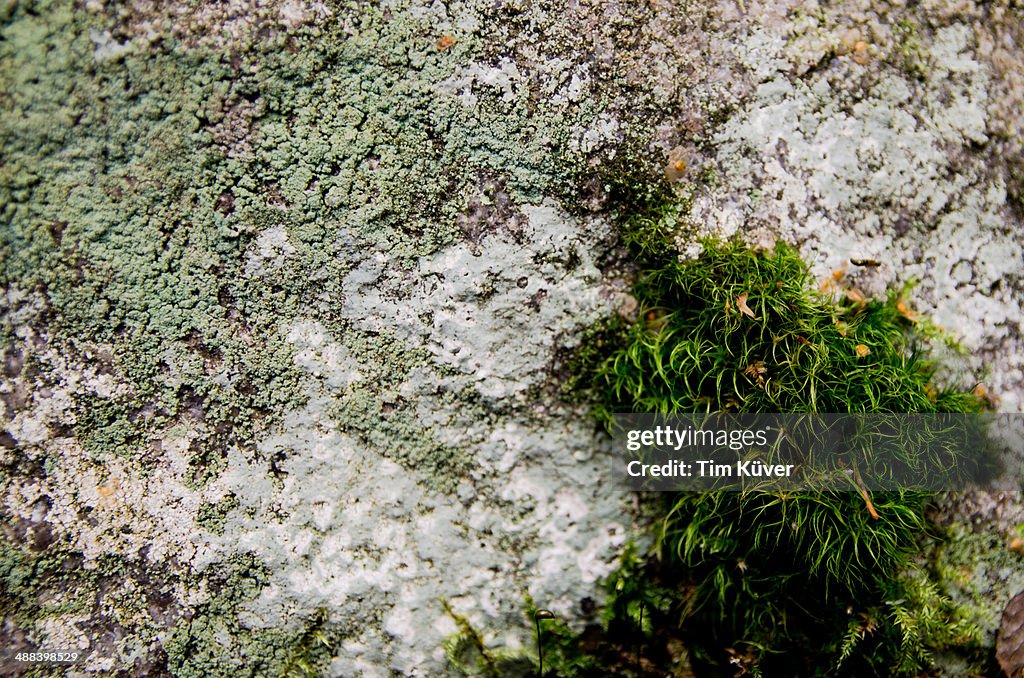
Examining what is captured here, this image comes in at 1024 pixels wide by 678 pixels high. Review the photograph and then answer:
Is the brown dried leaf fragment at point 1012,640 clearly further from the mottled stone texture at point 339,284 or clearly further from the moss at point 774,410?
the mottled stone texture at point 339,284

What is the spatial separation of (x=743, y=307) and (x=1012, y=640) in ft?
5.42

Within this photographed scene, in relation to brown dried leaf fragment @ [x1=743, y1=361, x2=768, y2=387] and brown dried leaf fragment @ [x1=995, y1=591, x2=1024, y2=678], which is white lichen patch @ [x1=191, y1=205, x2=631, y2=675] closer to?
brown dried leaf fragment @ [x1=743, y1=361, x2=768, y2=387]

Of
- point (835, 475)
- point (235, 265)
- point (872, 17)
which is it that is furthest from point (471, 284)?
point (872, 17)

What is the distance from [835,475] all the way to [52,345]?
8.58 ft

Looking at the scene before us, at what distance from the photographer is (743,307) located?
1953 mm

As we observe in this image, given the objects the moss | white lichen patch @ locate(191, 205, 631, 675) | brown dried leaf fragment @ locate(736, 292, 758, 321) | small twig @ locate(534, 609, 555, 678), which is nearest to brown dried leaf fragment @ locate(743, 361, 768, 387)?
the moss

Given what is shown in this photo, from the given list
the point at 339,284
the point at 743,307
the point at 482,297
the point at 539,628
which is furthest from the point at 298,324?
the point at 743,307

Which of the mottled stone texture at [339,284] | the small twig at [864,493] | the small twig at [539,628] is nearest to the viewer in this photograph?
the small twig at [864,493]

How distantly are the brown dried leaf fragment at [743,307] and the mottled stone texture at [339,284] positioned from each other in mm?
271

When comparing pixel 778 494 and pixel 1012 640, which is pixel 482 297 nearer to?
pixel 778 494

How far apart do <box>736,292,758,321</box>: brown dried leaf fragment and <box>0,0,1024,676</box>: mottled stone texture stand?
0.27 meters

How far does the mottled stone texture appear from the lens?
6.58 ft

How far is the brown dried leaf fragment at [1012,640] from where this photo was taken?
218 cm

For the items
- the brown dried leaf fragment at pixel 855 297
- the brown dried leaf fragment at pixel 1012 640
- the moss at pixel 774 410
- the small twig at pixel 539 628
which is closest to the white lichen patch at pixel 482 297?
the moss at pixel 774 410
